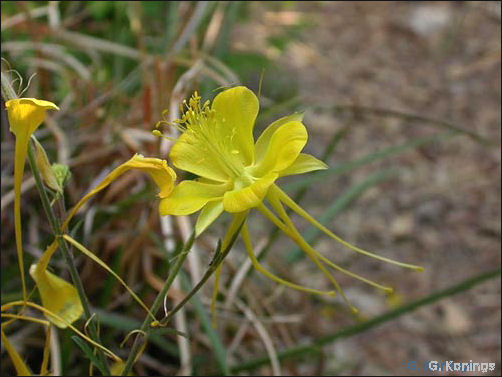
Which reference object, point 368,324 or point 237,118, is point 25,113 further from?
point 368,324

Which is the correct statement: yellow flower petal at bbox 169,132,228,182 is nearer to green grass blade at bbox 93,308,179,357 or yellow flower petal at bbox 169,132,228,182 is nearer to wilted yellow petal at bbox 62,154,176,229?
wilted yellow petal at bbox 62,154,176,229

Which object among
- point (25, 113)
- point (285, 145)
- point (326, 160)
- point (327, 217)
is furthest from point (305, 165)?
point (326, 160)

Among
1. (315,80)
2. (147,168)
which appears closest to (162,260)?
(147,168)

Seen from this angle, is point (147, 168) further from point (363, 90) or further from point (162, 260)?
point (363, 90)

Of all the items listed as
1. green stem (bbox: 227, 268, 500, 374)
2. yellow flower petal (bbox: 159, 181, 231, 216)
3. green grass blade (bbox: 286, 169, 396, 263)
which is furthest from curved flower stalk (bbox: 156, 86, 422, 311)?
green grass blade (bbox: 286, 169, 396, 263)

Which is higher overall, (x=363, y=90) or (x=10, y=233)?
(x=10, y=233)
